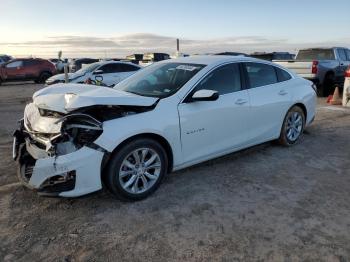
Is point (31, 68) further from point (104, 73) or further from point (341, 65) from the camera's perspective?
point (341, 65)

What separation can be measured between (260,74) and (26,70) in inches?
760

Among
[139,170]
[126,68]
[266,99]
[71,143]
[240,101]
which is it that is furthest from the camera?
[126,68]

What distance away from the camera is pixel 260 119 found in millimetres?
5453

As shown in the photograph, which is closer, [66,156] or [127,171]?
[66,156]

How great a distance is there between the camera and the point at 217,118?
4738 millimetres

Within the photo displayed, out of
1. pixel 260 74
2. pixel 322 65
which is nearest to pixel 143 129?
pixel 260 74

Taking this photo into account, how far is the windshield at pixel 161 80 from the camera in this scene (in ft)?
15.2

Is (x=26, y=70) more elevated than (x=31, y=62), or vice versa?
(x=31, y=62)

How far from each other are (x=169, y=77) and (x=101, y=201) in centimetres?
189

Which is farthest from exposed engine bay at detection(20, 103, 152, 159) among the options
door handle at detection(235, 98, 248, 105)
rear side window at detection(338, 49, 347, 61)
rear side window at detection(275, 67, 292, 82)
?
rear side window at detection(338, 49, 347, 61)

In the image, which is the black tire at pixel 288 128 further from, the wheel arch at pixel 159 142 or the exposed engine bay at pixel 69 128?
the exposed engine bay at pixel 69 128

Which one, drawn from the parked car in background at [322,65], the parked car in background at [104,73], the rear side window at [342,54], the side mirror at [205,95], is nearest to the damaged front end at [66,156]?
the side mirror at [205,95]

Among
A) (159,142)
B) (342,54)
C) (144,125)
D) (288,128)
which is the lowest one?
(288,128)

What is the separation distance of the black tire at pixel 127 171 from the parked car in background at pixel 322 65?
10.1 metres
